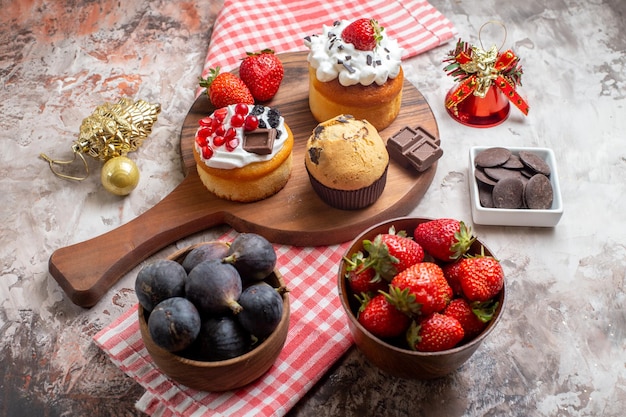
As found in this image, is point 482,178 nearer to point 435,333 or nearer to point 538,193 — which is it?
point 538,193

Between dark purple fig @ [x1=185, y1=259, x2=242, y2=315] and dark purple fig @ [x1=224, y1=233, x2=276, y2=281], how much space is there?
5 centimetres

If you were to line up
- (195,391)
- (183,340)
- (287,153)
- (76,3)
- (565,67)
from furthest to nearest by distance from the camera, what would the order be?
1. (76,3)
2. (565,67)
3. (287,153)
4. (195,391)
5. (183,340)

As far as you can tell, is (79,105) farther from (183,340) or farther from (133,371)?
(183,340)

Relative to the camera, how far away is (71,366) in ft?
6.08

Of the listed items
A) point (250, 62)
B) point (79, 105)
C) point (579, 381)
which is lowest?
point (579, 381)

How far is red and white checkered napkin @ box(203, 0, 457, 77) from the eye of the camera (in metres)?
2.62

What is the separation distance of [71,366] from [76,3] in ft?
5.25

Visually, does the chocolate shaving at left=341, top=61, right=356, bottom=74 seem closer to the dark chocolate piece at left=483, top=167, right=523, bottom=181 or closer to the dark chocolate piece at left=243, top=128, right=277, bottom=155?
the dark chocolate piece at left=243, top=128, right=277, bottom=155

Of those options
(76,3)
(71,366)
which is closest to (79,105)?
(76,3)

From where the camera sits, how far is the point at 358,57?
2.18 meters

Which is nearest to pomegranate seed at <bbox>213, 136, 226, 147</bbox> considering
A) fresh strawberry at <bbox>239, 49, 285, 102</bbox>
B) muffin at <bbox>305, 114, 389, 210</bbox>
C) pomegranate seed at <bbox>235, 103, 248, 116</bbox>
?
pomegranate seed at <bbox>235, 103, 248, 116</bbox>

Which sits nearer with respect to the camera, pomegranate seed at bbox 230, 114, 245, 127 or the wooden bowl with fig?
the wooden bowl with fig

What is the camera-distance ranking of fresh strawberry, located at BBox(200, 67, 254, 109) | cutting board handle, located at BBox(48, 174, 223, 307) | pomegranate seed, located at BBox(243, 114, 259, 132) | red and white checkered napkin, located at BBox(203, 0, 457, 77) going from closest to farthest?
cutting board handle, located at BBox(48, 174, 223, 307)
pomegranate seed, located at BBox(243, 114, 259, 132)
fresh strawberry, located at BBox(200, 67, 254, 109)
red and white checkered napkin, located at BBox(203, 0, 457, 77)

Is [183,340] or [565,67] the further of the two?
[565,67]
